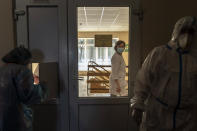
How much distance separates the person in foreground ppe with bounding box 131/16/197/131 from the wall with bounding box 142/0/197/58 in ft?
2.32

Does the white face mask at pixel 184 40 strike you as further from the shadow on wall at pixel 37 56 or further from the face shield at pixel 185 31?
the shadow on wall at pixel 37 56

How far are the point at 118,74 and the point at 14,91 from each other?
1.28 metres

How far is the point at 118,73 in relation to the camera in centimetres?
236

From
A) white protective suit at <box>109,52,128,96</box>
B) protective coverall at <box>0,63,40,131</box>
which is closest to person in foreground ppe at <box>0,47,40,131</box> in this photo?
protective coverall at <box>0,63,40,131</box>

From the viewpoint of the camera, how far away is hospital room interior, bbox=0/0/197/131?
86.0 inches

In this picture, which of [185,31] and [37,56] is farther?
[37,56]

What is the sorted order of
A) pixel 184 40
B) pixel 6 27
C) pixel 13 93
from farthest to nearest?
pixel 6 27
pixel 13 93
pixel 184 40

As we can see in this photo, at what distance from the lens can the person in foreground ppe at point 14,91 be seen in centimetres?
154

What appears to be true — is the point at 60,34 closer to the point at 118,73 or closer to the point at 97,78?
the point at 97,78

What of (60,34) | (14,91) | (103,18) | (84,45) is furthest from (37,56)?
(103,18)

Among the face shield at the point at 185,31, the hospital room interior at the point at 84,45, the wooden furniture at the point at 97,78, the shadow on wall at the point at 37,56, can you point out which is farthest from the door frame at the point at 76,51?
the face shield at the point at 185,31

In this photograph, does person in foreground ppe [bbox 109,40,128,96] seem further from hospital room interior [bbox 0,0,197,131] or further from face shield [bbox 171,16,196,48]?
face shield [bbox 171,16,196,48]

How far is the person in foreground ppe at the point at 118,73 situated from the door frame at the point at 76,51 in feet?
0.28

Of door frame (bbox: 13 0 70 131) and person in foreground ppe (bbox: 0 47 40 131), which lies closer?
person in foreground ppe (bbox: 0 47 40 131)
